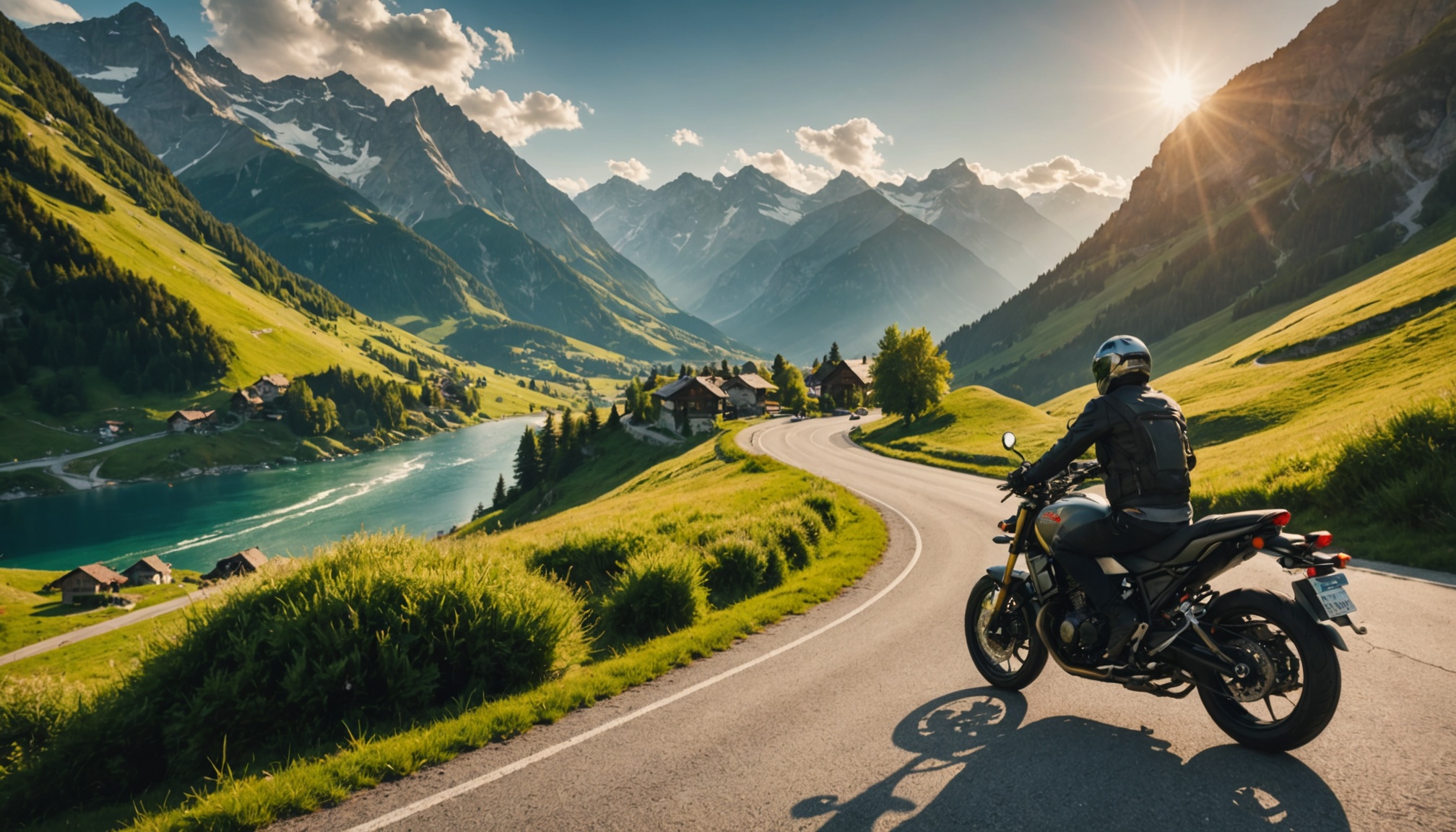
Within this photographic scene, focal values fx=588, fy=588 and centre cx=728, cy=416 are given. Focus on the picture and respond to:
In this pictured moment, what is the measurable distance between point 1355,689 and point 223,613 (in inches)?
486

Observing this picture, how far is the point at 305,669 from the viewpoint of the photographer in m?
6.65

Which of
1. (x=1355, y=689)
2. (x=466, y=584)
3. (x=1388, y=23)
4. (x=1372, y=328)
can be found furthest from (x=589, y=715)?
(x=1388, y=23)

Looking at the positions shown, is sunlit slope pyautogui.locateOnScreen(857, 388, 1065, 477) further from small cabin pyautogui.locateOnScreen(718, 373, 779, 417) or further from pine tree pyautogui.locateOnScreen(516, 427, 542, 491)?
pine tree pyautogui.locateOnScreen(516, 427, 542, 491)

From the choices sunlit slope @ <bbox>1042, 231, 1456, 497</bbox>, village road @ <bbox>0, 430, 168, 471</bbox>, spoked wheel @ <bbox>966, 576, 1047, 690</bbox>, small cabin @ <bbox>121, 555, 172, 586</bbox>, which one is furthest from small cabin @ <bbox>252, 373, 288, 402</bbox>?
spoked wheel @ <bbox>966, 576, 1047, 690</bbox>

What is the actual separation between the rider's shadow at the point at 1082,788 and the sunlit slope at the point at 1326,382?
540 inches

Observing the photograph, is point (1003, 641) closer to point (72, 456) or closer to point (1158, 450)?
point (1158, 450)

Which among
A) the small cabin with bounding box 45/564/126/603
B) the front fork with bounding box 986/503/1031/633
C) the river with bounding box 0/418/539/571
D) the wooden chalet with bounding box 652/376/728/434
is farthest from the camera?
the wooden chalet with bounding box 652/376/728/434

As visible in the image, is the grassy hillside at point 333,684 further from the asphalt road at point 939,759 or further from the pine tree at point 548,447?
the pine tree at point 548,447

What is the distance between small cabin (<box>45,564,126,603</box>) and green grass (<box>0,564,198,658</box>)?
3.23 ft

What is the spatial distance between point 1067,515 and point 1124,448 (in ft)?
3.08

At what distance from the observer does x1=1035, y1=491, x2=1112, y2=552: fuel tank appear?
5.71 metres

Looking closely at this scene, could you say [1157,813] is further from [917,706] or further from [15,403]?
[15,403]

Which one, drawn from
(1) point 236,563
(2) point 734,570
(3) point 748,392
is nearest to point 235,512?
(1) point 236,563

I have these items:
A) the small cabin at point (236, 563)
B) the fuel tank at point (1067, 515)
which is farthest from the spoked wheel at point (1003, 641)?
the small cabin at point (236, 563)
